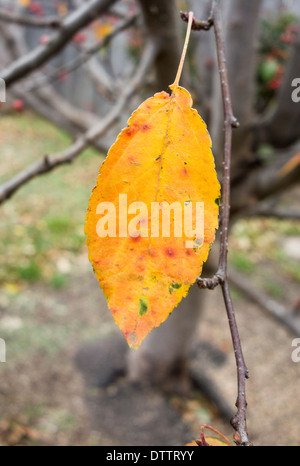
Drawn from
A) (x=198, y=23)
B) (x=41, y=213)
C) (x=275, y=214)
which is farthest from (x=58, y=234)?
(x=198, y=23)

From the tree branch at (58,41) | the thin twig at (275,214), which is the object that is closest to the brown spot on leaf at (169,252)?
the tree branch at (58,41)

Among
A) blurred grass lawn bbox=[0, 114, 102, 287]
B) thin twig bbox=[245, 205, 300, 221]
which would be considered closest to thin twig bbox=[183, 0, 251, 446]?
thin twig bbox=[245, 205, 300, 221]

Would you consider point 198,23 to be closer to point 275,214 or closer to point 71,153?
point 71,153

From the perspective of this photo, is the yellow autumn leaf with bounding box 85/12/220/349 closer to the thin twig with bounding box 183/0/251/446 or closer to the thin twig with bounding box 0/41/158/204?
the thin twig with bounding box 183/0/251/446

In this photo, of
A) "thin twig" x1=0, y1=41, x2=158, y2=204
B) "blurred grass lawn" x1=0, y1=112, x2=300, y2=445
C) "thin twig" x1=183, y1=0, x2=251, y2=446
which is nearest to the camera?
"thin twig" x1=183, y1=0, x2=251, y2=446

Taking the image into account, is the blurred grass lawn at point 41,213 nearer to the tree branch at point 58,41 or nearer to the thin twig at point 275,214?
the thin twig at point 275,214

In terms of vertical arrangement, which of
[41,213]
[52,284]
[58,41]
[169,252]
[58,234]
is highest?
[58,41]
